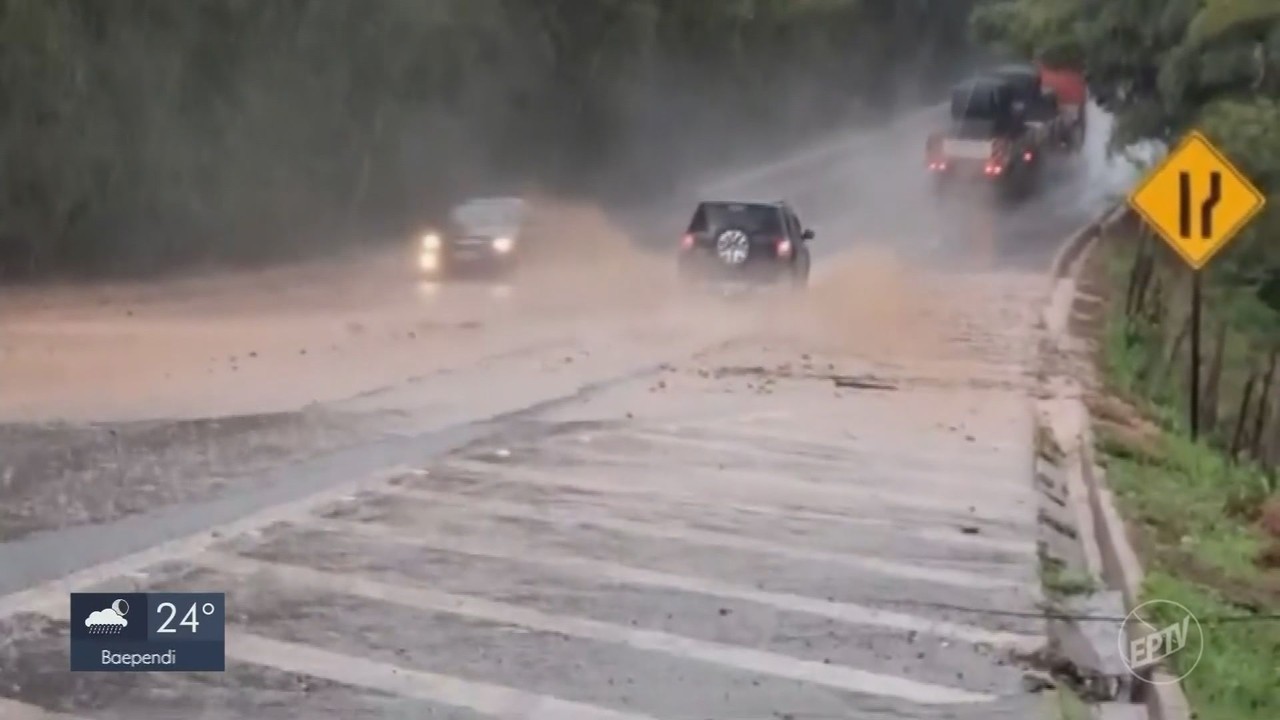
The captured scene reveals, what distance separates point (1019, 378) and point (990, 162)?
27.6 meters

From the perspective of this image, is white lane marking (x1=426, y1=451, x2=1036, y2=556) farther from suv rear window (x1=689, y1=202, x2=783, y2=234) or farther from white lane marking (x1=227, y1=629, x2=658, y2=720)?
suv rear window (x1=689, y1=202, x2=783, y2=234)

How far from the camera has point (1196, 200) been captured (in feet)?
56.9

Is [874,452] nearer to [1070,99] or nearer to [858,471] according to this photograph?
[858,471]

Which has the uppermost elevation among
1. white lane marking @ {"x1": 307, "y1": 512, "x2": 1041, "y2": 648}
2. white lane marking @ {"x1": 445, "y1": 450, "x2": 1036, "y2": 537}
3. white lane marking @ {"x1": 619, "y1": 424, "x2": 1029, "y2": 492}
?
white lane marking @ {"x1": 619, "y1": 424, "x2": 1029, "y2": 492}

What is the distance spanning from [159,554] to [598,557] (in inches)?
88.9

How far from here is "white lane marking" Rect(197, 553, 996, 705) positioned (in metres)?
8.77

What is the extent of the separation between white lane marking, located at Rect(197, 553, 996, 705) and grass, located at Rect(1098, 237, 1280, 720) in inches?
44.3

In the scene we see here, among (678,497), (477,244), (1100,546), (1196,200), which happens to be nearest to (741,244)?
(477,244)

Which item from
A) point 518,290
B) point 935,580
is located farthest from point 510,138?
point 935,580

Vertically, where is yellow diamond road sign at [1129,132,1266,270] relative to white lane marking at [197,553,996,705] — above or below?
above

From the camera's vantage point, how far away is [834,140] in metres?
72.5
